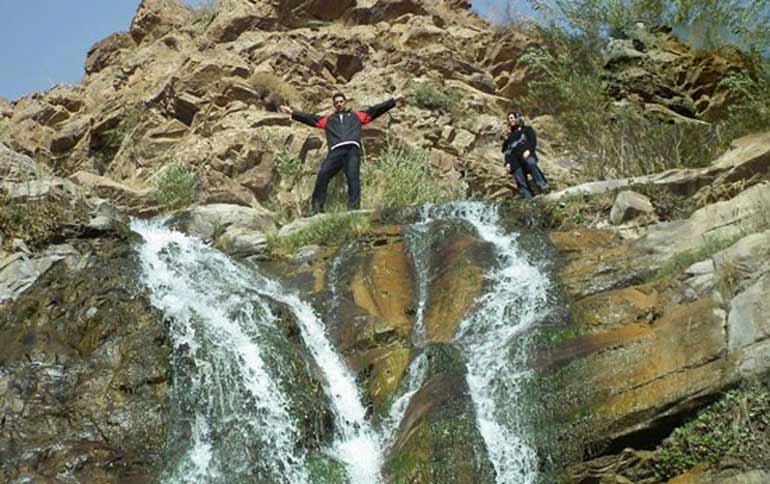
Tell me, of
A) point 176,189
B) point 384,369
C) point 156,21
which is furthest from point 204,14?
point 384,369

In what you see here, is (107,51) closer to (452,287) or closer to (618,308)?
(452,287)

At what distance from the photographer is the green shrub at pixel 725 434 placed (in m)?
9.21

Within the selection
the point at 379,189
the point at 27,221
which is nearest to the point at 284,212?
the point at 379,189

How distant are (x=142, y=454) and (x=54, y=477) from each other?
0.89 metres

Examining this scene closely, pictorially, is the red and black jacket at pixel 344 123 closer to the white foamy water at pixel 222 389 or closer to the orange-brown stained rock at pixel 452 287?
the orange-brown stained rock at pixel 452 287

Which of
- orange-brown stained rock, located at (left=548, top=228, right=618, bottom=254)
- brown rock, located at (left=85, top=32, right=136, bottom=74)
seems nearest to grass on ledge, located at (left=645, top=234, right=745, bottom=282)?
orange-brown stained rock, located at (left=548, top=228, right=618, bottom=254)

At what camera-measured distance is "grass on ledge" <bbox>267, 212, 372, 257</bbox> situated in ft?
47.5

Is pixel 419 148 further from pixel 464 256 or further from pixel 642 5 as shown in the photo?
pixel 464 256

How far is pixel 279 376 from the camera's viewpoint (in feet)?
36.8

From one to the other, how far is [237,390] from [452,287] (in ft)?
10.4

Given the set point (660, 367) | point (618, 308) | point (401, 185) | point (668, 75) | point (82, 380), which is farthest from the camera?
point (668, 75)

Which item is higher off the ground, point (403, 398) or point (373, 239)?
point (373, 239)

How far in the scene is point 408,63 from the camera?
72.2 ft

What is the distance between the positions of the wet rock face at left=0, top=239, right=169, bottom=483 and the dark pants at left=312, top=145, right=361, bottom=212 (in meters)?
4.46
